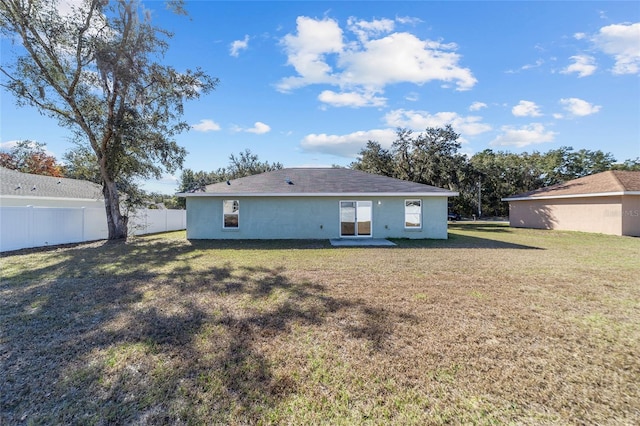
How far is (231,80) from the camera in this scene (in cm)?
1408

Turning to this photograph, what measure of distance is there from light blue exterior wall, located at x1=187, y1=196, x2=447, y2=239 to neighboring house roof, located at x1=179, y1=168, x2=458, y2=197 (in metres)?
0.47

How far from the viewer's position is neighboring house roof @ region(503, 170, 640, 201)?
16120mm

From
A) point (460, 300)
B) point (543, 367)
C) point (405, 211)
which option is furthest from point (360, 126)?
point (543, 367)

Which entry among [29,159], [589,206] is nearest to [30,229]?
[589,206]

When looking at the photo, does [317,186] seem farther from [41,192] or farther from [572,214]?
[572,214]

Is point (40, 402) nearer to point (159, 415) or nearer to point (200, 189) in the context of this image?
point (159, 415)

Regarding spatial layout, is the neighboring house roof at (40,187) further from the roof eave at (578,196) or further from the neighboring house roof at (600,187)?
the neighboring house roof at (600,187)

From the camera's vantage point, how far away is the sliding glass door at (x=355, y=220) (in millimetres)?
14156

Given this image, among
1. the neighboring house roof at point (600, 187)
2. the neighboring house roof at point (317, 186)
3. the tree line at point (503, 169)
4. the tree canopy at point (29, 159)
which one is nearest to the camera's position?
the neighboring house roof at point (317, 186)

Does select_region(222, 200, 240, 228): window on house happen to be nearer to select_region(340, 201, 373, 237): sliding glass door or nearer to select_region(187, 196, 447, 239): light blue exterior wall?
select_region(187, 196, 447, 239): light blue exterior wall

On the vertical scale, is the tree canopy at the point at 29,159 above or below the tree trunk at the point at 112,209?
above

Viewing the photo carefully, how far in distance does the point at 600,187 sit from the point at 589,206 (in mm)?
1260

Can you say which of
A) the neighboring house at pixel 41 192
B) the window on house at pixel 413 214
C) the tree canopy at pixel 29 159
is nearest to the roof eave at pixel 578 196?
the window on house at pixel 413 214

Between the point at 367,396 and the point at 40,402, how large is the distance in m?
2.90
